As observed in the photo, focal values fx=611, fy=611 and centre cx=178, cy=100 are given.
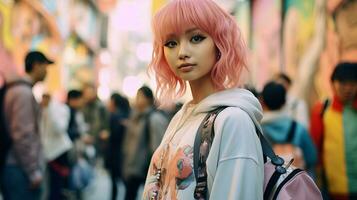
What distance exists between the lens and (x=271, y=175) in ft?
6.36

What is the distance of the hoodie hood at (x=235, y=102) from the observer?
1965 millimetres

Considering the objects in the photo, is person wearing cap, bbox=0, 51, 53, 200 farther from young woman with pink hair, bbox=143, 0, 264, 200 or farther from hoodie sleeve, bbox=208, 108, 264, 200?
hoodie sleeve, bbox=208, 108, 264, 200

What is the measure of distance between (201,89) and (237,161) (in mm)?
389

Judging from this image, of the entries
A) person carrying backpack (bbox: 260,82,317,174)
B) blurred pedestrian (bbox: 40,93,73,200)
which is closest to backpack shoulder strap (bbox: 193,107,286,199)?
person carrying backpack (bbox: 260,82,317,174)

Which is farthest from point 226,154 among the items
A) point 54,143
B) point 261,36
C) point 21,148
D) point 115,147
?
point 261,36

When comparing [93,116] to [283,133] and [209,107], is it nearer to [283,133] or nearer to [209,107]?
[283,133]

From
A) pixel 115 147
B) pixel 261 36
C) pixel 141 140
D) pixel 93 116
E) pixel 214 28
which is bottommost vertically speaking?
pixel 115 147

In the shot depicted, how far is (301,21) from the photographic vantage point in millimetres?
9328

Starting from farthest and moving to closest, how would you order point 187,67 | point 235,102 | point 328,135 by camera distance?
point 328,135 → point 187,67 → point 235,102

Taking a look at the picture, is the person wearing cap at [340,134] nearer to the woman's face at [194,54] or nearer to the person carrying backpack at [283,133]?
the person carrying backpack at [283,133]

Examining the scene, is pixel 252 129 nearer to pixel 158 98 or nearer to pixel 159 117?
pixel 158 98

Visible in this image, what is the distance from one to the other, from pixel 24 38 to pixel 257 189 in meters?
9.75

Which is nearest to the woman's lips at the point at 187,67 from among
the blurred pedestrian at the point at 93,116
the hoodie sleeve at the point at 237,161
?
the hoodie sleeve at the point at 237,161

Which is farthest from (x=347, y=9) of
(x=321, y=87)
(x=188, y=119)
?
(x=188, y=119)
